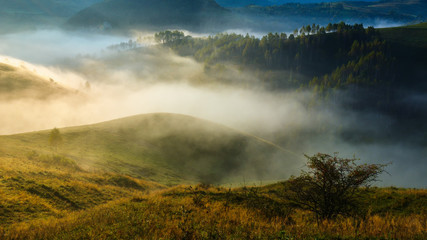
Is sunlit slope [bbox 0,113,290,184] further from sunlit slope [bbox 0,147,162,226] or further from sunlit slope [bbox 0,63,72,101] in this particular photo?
sunlit slope [bbox 0,63,72,101]

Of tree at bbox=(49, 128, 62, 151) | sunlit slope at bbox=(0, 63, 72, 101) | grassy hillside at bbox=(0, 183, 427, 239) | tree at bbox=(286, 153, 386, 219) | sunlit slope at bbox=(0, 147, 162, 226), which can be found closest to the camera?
grassy hillside at bbox=(0, 183, 427, 239)

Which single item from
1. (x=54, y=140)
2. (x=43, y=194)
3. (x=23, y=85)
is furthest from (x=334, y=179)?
(x=23, y=85)

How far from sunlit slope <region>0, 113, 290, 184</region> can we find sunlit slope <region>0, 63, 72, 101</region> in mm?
102315

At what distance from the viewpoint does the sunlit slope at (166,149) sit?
51.0m

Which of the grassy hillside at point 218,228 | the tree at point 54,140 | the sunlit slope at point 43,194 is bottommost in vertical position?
the tree at point 54,140

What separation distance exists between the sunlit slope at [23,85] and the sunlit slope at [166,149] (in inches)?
4028

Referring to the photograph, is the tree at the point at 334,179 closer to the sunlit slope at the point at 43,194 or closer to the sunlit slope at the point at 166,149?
the sunlit slope at the point at 43,194

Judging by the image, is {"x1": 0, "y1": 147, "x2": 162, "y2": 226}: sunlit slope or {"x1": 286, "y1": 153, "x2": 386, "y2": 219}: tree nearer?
{"x1": 286, "y1": 153, "x2": 386, "y2": 219}: tree

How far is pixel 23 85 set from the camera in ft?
502

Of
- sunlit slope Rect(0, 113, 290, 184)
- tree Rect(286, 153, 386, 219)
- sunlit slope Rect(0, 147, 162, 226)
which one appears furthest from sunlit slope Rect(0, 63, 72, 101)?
tree Rect(286, 153, 386, 219)

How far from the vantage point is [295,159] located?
83625mm

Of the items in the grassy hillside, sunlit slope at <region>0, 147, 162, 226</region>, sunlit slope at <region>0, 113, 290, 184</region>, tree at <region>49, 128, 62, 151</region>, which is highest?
the grassy hillside

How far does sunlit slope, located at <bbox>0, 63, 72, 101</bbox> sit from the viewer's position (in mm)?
142500

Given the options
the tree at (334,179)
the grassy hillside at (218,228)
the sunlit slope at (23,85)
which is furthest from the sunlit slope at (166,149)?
the sunlit slope at (23,85)
